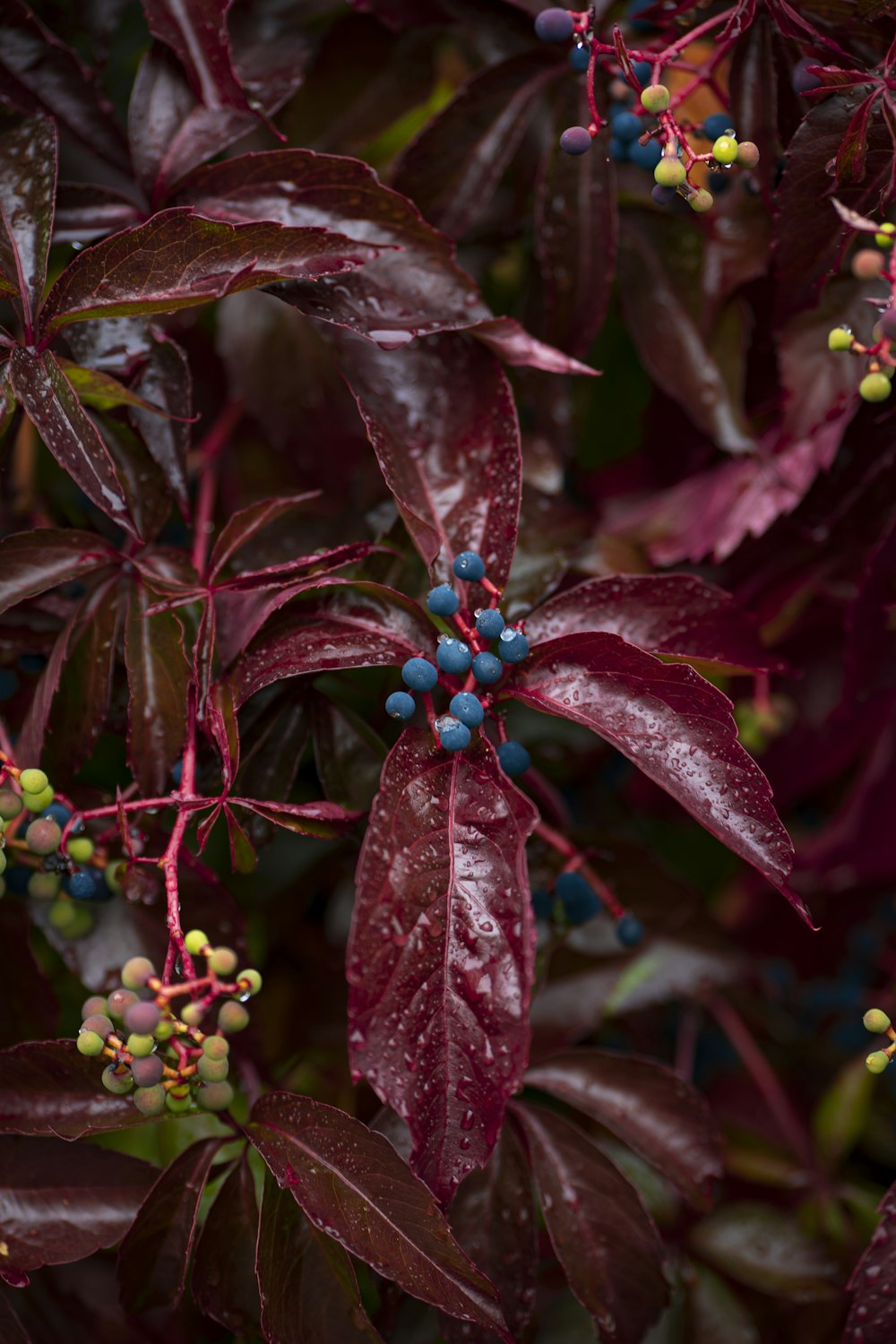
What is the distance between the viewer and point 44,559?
0.70 metres

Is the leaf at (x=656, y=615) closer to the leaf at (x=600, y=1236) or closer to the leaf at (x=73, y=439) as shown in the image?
the leaf at (x=73, y=439)

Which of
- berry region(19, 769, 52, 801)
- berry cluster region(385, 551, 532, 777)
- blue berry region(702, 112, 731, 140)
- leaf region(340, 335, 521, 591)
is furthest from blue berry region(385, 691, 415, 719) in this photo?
blue berry region(702, 112, 731, 140)

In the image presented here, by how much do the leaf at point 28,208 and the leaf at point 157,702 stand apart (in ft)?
0.70

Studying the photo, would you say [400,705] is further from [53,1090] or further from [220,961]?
[53,1090]

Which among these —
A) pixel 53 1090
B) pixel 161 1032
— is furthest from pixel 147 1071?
pixel 53 1090

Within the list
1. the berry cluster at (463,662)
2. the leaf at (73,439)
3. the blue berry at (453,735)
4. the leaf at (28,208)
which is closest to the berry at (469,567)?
the berry cluster at (463,662)

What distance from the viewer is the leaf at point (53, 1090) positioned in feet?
2.18

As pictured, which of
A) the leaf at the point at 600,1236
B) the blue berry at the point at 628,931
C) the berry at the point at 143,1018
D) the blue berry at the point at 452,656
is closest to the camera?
the berry at the point at 143,1018

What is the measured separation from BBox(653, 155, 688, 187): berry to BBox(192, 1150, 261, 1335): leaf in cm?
71

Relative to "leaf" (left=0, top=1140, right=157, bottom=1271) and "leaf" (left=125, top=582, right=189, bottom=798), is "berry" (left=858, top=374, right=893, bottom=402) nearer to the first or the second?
"leaf" (left=125, top=582, right=189, bottom=798)

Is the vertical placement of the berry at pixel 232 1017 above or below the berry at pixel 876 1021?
above

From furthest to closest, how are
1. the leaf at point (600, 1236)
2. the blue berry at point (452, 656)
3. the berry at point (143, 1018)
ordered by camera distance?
1. the leaf at point (600, 1236)
2. the blue berry at point (452, 656)
3. the berry at point (143, 1018)

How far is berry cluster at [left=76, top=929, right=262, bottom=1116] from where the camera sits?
550mm

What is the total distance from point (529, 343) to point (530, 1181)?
63 centimetres
